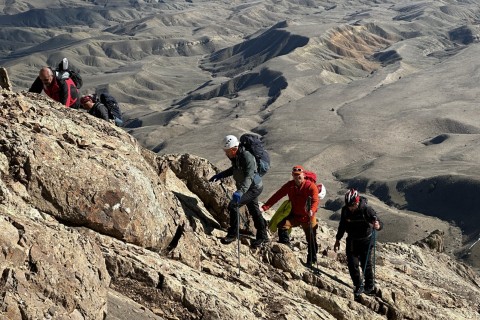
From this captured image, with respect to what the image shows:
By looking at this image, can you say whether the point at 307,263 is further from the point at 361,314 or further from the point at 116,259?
the point at 116,259

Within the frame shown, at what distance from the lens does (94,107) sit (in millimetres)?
12641

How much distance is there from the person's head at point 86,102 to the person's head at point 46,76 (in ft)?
2.72

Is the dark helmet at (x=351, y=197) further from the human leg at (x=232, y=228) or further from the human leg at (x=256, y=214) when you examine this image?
the human leg at (x=232, y=228)

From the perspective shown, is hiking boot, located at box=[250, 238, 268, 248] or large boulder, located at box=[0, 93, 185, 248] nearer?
large boulder, located at box=[0, 93, 185, 248]

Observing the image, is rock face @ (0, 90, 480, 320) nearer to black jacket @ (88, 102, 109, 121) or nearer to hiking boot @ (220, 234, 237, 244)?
hiking boot @ (220, 234, 237, 244)

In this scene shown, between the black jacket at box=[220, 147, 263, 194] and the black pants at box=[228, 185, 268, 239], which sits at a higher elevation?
the black jacket at box=[220, 147, 263, 194]

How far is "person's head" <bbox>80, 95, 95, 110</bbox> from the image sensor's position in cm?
1270

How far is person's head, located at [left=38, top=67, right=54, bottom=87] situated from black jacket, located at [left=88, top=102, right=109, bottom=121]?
103 cm

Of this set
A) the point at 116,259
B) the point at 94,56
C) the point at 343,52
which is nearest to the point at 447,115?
the point at 343,52

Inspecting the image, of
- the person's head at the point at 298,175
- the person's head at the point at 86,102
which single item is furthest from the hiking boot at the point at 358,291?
the person's head at the point at 86,102

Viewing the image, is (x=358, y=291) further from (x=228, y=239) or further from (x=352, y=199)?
(x=228, y=239)

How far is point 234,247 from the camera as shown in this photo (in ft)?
38.7

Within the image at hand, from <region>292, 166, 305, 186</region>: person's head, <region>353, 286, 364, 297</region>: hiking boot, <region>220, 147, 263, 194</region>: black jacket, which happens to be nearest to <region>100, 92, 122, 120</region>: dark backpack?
<region>220, 147, 263, 194</region>: black jacket

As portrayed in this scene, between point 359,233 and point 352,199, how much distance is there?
2.78ft
